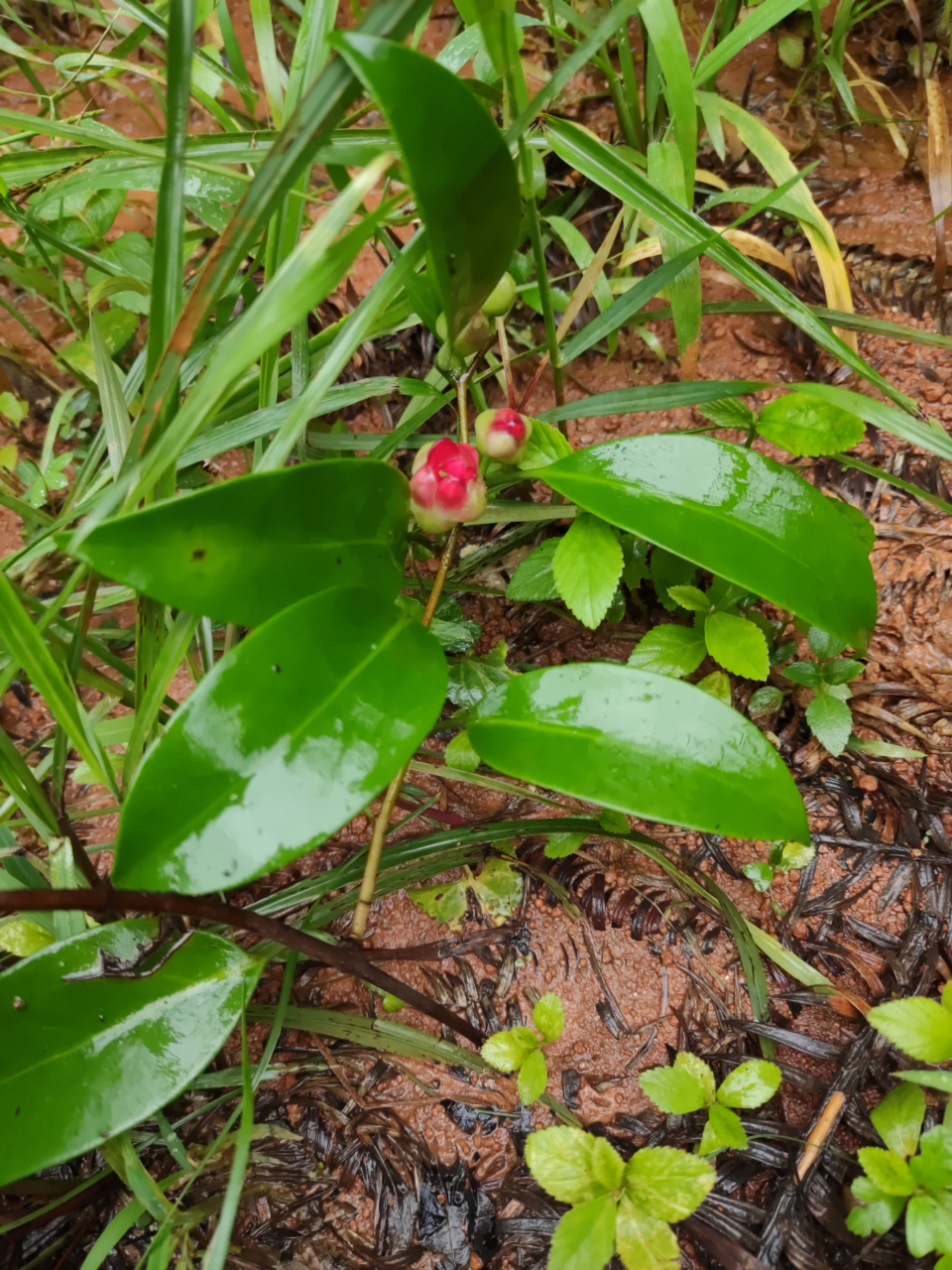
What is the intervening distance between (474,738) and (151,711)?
0.30 m

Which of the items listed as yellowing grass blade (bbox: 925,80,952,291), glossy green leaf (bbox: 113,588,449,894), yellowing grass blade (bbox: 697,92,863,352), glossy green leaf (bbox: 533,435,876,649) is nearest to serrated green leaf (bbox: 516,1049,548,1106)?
glossy green leaf (bbox: 113,588,449,894)

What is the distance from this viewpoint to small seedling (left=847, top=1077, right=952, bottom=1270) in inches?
24.9

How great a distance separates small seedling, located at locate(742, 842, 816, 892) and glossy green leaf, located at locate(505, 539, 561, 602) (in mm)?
405

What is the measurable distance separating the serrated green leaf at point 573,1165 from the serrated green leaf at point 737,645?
0.49 meters

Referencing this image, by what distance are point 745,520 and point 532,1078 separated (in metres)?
0.59

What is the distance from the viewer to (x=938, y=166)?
1085 mm

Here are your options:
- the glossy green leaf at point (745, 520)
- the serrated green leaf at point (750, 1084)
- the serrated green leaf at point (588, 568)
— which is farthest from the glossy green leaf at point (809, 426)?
the serrated green leaf at point (750, 1084)

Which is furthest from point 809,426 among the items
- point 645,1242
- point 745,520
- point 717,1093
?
point 645,1242

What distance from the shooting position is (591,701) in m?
0.65

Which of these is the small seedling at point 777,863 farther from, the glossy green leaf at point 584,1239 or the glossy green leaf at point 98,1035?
the glossy green leaf at point 98,1035

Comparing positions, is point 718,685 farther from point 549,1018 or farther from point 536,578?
point 549,1018

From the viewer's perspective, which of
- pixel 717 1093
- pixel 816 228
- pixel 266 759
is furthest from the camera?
pixel 816 228

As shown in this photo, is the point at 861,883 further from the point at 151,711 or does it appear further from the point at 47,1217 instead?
the point at 47,1217

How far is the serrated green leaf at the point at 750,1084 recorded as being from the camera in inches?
28.5
